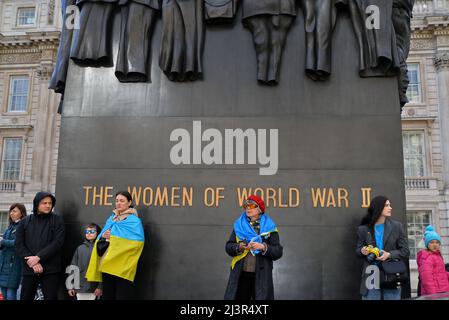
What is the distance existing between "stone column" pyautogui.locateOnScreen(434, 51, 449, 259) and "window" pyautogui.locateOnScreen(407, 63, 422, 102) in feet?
4.19

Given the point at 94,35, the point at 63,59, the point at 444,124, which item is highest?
the point at 444,124

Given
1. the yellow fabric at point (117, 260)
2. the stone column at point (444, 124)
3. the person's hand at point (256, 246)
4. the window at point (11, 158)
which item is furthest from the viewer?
the window at point (11, 158)

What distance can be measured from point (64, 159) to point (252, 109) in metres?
3.11

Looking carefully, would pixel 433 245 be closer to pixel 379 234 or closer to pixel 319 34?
pixel 379 234

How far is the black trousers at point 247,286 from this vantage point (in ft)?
17.9

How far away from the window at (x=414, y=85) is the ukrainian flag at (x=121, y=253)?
29.6m

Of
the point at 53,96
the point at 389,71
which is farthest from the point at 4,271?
the point at 53,96

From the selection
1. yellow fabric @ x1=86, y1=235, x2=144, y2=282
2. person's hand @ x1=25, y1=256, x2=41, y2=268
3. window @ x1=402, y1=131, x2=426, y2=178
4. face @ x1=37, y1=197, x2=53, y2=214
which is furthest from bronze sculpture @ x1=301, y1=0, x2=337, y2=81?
window @ x1=402, y1=131, x2=426, y2=178

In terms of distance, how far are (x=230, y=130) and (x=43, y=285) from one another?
359 centimetres

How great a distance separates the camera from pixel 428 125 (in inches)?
1211

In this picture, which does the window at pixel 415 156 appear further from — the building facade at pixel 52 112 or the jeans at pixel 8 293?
the jeans at pixel 8 293

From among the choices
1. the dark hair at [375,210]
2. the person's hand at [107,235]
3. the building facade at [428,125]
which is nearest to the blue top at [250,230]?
the dark hair at [375,210]

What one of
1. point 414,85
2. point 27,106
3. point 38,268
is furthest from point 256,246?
point 27,106

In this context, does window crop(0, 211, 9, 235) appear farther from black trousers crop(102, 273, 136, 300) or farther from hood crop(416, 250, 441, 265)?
hood crop(416, 250, 441, 265)
